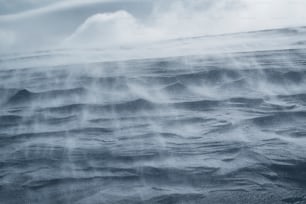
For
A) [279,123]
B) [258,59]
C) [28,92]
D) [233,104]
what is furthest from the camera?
[258,59]

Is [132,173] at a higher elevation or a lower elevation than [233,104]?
lower

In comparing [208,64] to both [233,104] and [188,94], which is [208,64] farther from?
[233,104]

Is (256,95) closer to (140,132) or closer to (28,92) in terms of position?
(140,132)

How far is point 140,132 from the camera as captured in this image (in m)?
5.27

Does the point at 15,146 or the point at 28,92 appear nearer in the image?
the point at 15,146

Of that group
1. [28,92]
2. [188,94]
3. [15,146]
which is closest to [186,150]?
[15,146]

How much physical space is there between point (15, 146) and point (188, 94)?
3.68m

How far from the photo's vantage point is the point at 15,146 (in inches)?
206

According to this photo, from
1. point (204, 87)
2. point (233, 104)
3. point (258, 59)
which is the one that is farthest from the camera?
point (258, 59)

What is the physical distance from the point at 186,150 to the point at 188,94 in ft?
10.2

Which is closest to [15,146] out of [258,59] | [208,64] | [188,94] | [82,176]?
[82,176]

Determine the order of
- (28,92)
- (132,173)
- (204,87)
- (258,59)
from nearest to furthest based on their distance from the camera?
(132,173), (204,87), (28,92), (258,59)

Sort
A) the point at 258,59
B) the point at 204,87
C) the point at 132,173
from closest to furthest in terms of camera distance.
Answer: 1. the point at 132,173
2. the point at 204,87
3. the point at 258,59

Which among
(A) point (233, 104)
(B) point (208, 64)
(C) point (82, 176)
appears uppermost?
(B) point (208, 64)
